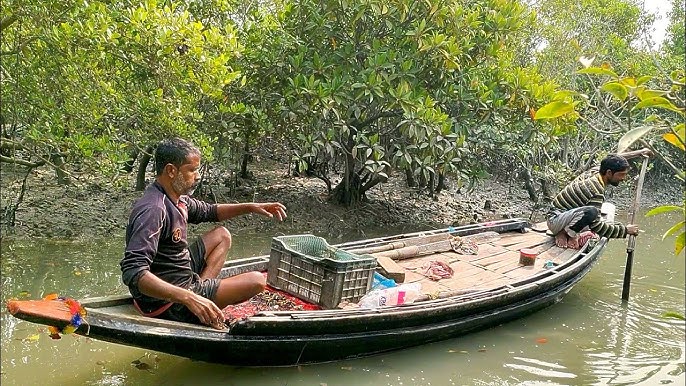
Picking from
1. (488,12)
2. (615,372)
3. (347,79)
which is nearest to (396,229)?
(347,79)

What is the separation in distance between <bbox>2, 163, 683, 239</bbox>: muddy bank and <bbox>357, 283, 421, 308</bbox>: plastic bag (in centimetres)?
477

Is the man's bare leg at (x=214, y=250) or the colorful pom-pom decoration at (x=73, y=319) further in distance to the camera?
the man's bare leg at (x=214, y=250)

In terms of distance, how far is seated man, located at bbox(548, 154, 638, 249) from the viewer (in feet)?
20.2

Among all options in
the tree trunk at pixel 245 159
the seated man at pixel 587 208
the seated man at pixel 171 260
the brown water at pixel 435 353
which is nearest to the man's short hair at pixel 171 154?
the seated man at pixel 171 260

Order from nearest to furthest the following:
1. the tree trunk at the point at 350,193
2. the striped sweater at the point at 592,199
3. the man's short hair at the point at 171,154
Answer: the man's short hair at the point at 171,154 → the striped sweater at the point at 592,199 → the tree trunk at the point at 350,193

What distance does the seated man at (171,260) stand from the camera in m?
3.37

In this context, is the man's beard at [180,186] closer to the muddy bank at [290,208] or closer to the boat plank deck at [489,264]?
the boat plank deck at [489,264]

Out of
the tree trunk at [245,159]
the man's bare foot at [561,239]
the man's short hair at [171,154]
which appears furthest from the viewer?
the tree trunk at [245,159]

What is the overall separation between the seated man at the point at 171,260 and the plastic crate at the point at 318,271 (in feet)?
2.30

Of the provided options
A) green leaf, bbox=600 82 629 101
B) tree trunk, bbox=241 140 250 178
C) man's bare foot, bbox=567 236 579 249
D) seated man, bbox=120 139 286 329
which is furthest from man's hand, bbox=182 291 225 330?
tree trunk, bbox=241 140 250 178

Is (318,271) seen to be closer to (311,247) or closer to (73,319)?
(311,247)

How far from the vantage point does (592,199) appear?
6.33m

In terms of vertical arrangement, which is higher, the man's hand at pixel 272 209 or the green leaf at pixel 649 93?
the green leaf at pixel 649 93

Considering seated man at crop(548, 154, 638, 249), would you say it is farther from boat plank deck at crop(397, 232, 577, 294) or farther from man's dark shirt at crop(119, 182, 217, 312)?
man's dark shirt at crop(119, 182, 217, 312)
